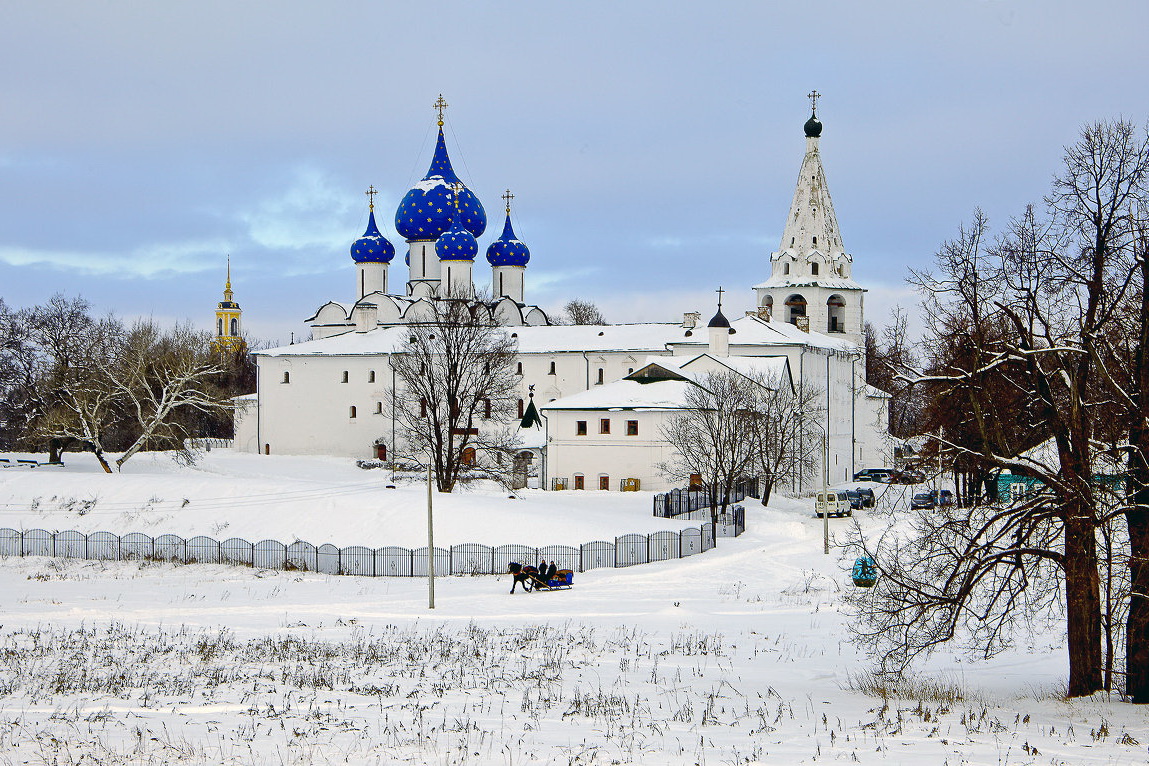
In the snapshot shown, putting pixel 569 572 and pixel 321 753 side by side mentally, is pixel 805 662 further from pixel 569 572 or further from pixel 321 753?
pixel 569 572

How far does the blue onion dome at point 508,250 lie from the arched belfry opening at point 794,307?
18038 millimetres

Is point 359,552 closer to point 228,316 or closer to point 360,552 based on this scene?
point 360,552

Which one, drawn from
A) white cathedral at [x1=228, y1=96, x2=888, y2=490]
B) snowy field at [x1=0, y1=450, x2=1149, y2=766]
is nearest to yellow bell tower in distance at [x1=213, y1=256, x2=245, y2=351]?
white cathedral at [x1=228, y1=96, x2=888, y2=490]

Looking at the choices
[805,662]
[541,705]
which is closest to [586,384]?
[805,662]

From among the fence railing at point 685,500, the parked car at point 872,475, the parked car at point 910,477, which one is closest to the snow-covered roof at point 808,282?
the parked car at point 872,475

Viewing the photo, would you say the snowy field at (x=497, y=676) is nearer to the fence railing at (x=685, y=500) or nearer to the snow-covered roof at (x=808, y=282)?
the fence railing at (x=685, y=500)

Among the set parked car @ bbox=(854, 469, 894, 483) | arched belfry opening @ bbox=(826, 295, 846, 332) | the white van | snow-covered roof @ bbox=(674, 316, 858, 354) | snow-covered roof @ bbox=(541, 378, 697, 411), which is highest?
arched belfry opening @ bbox=(826, 295, 846, 332)

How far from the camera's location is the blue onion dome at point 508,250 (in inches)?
3078

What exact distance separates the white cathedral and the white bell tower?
0.07 metres

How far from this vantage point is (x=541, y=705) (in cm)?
1492

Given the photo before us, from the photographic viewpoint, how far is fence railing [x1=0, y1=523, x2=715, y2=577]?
32.9 m

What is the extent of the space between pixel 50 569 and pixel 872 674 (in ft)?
79.9

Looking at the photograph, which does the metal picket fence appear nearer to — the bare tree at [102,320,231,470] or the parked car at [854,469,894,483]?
the bare tree at [102,320,231,470]

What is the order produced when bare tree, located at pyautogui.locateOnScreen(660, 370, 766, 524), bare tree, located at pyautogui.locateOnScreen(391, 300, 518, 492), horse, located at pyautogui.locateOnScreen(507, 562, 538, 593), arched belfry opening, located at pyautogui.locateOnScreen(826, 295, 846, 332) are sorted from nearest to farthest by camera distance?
1. horse, located at pyautogui.locateOnScreen(507, 562, 538, 593)
2. bare tree, located at pyautogui.locateOnScreen(660, 370, 766, 524)
3. bare tree, located at pyautogui.locateOnScreen(391, 300, 518, 492)
4. arched belfry opening, located at pyautogui.locateOnScreen(826, 295, 846, 332)
